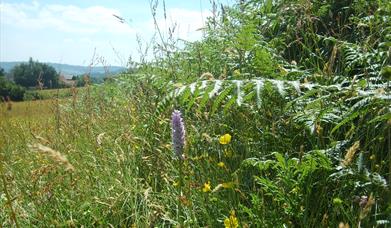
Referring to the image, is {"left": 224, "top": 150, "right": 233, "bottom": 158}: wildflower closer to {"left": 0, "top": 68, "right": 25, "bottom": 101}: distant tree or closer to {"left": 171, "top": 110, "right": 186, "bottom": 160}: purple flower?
{"left": 171, "top": 110, "right": 186, "bottom": 160}: purple flower

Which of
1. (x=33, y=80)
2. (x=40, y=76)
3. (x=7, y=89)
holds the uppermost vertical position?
(x=40, y=76)

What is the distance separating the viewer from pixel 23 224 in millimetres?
2414

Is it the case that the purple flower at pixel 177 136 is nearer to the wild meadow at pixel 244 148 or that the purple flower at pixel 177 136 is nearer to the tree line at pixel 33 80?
the wild meadow at pixel 244 148

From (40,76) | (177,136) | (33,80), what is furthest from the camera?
(33,80)

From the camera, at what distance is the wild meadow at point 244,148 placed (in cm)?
174

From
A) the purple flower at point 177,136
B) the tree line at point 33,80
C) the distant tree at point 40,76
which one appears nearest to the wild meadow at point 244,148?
the purple flower at point 177,136

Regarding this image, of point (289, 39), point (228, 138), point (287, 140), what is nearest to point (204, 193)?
point (228, 138)

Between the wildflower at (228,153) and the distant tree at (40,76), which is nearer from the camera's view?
the wildflower at (228,153)

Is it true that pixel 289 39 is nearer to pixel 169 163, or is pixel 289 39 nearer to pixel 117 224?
pixel 169 163

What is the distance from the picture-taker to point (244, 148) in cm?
229

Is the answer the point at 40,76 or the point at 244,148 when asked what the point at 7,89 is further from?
the point at 244,148

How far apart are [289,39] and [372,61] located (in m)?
1.09

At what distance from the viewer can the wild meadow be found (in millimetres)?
1738

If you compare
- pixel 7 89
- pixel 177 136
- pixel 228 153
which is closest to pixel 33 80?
pixel 7 89
